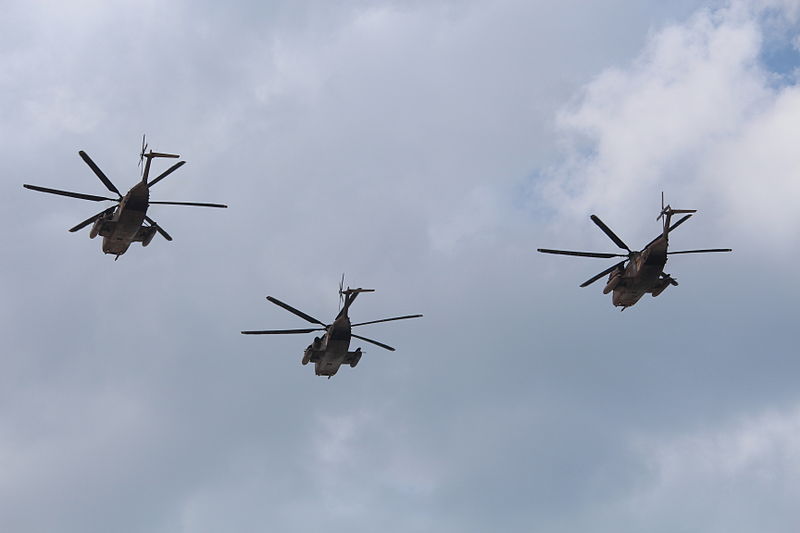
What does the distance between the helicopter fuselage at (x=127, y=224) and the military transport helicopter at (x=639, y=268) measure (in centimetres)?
2910

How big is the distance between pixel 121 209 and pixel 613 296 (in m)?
37.2

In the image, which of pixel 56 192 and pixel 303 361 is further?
pixel 303 361

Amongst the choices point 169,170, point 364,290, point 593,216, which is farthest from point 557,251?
point 169,170

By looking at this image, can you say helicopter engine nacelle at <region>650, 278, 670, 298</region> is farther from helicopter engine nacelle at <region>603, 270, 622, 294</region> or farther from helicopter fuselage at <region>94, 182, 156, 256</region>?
helicopter fuselage at <region>94, 182, 156, 256</region>

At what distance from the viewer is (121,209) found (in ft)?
340

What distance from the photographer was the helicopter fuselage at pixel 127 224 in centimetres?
10300

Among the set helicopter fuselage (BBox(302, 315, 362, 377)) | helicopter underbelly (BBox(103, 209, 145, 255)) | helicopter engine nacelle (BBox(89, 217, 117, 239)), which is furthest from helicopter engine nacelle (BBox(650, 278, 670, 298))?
helicopter engine nacelle (BBox(89, 217, 117, 239))

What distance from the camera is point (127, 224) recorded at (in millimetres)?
104125

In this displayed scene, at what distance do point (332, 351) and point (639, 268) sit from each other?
2429cm

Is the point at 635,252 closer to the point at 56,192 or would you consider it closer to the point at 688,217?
the point at 688,217

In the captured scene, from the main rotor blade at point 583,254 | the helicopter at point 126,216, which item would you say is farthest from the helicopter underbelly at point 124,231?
the main rotor blade at point 583,254

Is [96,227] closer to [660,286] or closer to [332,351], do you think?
[332,351]

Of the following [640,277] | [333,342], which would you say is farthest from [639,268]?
[333,342]

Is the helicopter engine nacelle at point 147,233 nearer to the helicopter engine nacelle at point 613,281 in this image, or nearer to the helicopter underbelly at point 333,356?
the helicopter underbelly at point 333,356
